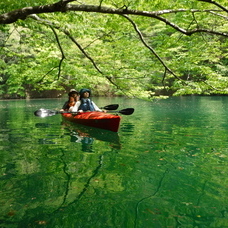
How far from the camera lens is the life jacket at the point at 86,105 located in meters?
8.44

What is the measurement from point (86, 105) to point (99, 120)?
1.56m

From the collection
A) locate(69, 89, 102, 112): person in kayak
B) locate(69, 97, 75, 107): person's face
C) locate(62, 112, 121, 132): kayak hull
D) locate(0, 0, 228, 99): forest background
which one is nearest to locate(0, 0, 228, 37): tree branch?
locate(0, 0, 228, 99): forest background

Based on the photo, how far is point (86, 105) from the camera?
8477 mm

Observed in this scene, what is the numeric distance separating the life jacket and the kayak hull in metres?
0.48

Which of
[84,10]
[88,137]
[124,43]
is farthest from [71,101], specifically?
[84,10]

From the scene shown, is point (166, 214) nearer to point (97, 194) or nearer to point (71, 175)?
point (97, 194)

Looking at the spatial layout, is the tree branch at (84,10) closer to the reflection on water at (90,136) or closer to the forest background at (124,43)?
the forest background at (124,43)

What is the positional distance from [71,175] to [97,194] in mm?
755

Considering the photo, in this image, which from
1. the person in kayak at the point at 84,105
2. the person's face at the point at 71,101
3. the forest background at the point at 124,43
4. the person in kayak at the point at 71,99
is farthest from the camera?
the person's face at the point at 71,101

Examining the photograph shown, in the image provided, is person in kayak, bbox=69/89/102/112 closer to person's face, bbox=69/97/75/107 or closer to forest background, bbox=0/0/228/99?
forest background, bbox=0/0/228/99

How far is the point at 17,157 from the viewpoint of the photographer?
443 centimetres

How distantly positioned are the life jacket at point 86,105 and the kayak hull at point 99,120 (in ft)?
1.56

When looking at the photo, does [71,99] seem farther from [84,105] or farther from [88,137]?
[88,137]

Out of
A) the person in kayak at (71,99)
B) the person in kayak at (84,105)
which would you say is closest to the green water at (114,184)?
the person in kayak at (84,105)
